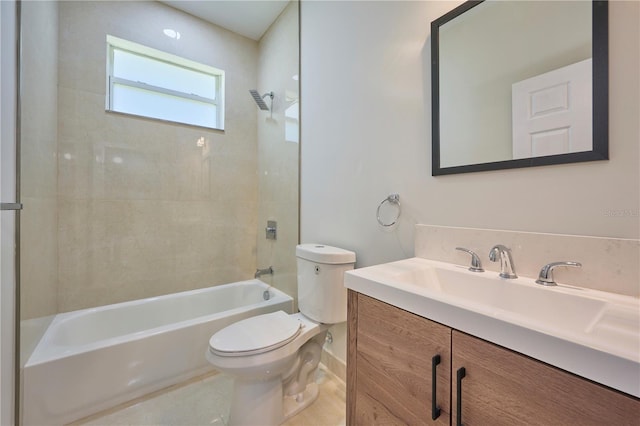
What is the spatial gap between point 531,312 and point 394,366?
44 cm

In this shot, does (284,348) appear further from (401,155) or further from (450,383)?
(401,155)

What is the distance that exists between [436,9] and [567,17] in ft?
1.65

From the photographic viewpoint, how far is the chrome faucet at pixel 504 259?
2.85 feet

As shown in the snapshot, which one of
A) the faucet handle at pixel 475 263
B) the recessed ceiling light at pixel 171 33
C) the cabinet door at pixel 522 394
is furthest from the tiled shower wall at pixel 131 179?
the faucet handle at pixel 475 263

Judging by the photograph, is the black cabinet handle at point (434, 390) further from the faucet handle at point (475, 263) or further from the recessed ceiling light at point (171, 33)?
the recessed ceiling light at point (171, 33)

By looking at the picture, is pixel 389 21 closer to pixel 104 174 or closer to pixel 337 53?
pixel 337 53

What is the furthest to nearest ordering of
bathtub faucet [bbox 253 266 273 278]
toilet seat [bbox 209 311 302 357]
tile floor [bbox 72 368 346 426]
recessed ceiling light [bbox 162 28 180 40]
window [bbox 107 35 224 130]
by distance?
bathtub faucet [bbox 253 266 273 278] → recessed ceiling light [bbox 162 28 180 40] → window [bbox 107 35 224 130] → tile floor [bbox 72 368 346 426] → toilet seat [bbox 209 311 302 357]

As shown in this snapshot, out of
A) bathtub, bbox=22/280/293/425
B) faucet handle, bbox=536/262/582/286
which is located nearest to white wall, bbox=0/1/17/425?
bathtub, bbox=22/280/293/425

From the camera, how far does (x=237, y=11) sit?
218 centimetres

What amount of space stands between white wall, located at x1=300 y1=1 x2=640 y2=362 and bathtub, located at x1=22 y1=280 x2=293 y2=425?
0.98m

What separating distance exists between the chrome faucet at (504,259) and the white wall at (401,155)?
0.10m

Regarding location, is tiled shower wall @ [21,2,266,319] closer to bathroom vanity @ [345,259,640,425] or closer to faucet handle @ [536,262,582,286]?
bathroom vanity @ [345,259,640,425]

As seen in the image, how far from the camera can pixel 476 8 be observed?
1.02 m

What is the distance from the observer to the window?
2.00 meters
